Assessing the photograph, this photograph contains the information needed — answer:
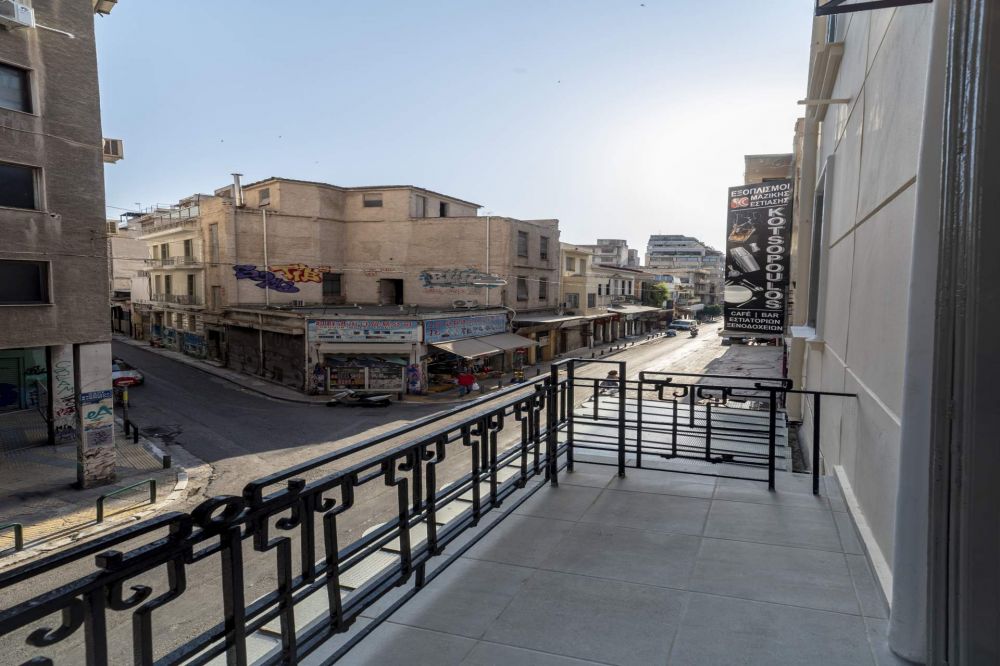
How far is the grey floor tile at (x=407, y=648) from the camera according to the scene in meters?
2.95

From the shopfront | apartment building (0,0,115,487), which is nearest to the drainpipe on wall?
apartment building (0,0,115,487)

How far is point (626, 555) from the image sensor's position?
4.15m

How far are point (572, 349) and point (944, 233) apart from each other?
4356 cm

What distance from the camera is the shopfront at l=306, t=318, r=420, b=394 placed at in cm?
2711

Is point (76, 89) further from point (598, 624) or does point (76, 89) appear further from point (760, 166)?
point (760, 166)

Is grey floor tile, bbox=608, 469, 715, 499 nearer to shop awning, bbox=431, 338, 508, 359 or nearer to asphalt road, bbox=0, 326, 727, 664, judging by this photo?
asphalt road, bbox=0, 326, 727, 664

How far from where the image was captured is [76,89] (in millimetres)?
14992

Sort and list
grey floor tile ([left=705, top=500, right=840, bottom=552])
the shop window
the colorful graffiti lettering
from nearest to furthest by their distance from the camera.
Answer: grey floor tile ([left=705, top=500, right=840, bottom=552]), the colorful graffiti lettering, the shop window

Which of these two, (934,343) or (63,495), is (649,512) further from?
(63,495)

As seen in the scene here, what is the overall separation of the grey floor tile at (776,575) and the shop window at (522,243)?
33.6 metres

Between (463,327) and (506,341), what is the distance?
3.08 m

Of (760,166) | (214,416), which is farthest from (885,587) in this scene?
(760,166)

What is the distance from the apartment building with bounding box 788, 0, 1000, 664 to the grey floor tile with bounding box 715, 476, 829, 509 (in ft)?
1.03

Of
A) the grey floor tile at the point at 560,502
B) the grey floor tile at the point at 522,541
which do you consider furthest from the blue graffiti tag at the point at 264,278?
the grey floor tile at the point at 522,541
